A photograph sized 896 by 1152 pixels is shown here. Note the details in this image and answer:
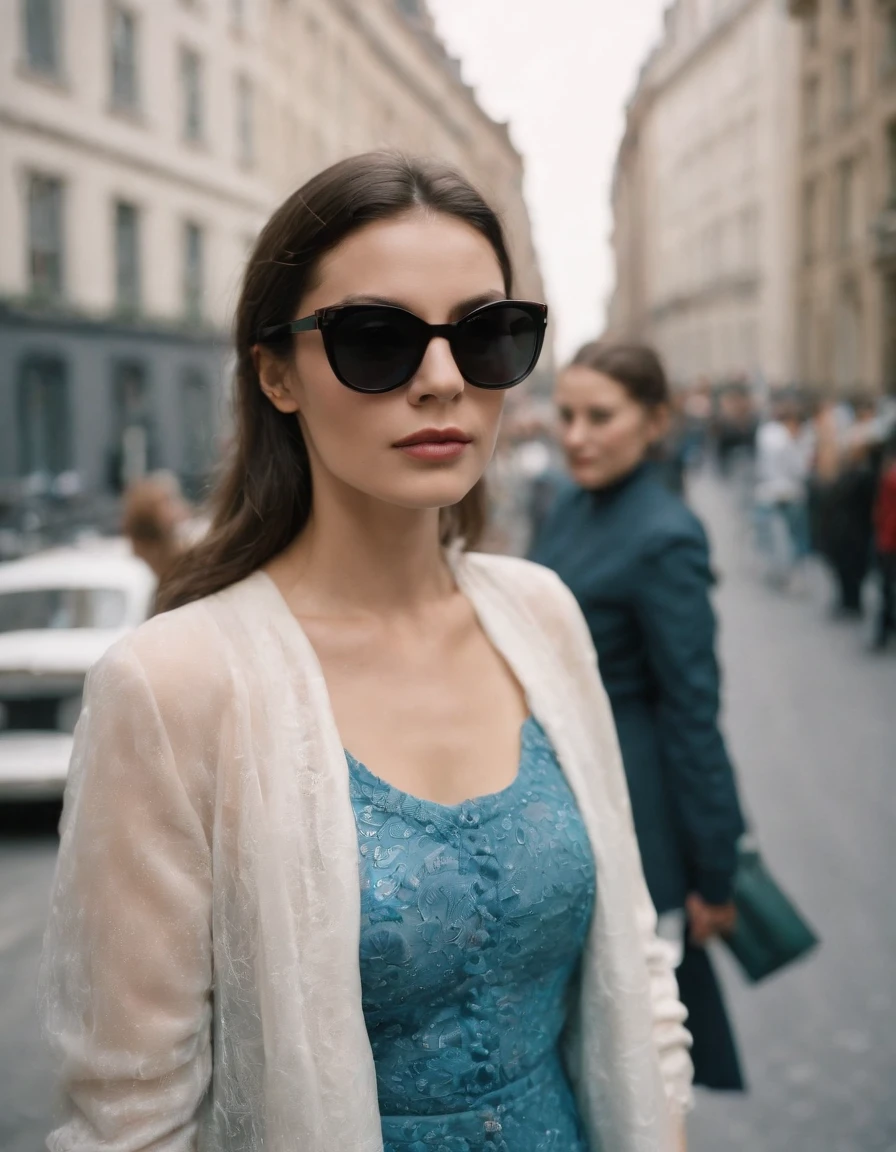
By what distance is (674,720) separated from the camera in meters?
2.67

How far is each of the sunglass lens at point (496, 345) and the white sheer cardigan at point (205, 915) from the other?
41 cm

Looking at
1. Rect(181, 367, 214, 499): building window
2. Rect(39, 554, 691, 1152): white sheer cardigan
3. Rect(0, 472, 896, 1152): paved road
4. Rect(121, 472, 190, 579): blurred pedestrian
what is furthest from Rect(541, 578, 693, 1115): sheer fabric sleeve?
Rect(181, 367, 214, 499): building window

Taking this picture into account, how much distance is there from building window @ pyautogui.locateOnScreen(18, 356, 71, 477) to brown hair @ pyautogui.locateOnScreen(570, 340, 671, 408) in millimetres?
6658

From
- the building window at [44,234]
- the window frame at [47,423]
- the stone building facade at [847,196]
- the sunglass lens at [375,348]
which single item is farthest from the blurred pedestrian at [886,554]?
the sunglass lens at [375,348]

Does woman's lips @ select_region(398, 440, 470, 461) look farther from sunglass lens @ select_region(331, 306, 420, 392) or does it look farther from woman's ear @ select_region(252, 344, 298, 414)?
woman's ear @ select_region(252, 344, 298, 414)

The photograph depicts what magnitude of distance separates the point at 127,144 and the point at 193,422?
5566 millimetres

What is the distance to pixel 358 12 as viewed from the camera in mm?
9086

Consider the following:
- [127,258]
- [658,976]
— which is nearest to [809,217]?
[127,258]

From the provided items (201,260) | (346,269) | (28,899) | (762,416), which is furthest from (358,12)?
(762,416)

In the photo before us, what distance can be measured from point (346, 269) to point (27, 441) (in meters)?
9.08

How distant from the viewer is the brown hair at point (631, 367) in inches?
122

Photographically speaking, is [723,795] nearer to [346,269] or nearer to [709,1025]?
[709,1025]

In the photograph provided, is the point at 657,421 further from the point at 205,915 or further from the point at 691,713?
the point at 205,915

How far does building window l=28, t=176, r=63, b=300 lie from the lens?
885 cm
